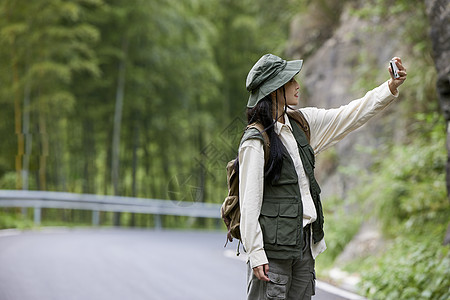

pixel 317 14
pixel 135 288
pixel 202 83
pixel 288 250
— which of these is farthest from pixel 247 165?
pixel 202 83

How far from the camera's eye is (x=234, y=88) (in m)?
18.5

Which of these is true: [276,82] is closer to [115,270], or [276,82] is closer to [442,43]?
[442,43]

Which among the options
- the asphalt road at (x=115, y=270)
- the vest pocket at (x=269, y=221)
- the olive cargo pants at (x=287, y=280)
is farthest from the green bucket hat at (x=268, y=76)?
the asphalt road at (x=115, y=270)

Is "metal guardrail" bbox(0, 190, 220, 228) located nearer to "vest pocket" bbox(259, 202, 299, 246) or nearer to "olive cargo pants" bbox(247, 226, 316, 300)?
"olive cargo pants" bbox(247, 226, 316, 300)

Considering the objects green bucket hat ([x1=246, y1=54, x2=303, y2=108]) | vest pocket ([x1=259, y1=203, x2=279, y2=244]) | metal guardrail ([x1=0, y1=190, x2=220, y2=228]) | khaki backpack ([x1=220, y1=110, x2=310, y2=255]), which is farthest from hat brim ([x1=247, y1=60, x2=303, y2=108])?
metal guardrail ([x1=0, y1=190, x2=220, y2=228])

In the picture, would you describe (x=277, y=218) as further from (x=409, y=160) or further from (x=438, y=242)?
(x=409, y=160)

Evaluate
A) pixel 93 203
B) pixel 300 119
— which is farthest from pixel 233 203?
pixel 93 203

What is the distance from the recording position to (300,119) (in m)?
3.08

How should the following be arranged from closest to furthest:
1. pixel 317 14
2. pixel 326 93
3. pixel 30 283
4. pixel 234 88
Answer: pixel 30 283, pixel 326 93, pixel 317 14, pixel 234 88

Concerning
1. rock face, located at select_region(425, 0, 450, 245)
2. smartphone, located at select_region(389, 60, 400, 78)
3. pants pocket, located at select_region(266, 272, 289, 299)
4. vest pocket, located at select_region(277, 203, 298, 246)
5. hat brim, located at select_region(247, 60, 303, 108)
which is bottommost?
pants pocket, located at select_region(266, 272, 289, 299)

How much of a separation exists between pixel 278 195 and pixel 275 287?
0.39 meters

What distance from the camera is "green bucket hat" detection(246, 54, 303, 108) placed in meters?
2.84

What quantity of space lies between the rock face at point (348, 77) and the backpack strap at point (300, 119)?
5.26m

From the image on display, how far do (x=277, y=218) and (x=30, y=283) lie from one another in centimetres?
368
